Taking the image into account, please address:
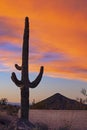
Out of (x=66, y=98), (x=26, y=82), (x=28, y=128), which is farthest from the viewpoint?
(x=66, y=98)

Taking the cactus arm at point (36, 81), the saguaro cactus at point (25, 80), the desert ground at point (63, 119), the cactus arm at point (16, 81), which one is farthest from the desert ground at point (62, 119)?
the cactus arm at point (16, 81)

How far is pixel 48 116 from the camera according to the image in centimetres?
1788

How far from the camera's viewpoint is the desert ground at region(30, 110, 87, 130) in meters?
16.6

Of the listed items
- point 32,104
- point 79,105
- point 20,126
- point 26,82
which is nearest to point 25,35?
point 26,82

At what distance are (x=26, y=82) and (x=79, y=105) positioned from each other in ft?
16.9

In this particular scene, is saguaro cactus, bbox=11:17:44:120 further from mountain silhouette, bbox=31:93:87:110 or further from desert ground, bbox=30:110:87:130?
mountain silhouette, bbox=31:93:87:110

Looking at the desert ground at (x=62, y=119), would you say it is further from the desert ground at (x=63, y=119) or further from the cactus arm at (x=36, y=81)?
the cactus arm at (x=36, y=81)

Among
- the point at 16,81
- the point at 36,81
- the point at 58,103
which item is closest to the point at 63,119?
the point at 36,81

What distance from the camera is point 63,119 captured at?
17.3 m

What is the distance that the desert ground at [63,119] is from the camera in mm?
16641

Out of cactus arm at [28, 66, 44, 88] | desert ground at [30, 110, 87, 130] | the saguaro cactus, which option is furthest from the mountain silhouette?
cactus arm at [28, 66, 44, 88]

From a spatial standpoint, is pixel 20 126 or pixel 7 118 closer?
pixel 20 126

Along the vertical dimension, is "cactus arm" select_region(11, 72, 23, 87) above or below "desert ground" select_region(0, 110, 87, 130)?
above

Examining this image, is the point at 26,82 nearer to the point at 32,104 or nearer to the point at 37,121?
the point at 37,121
